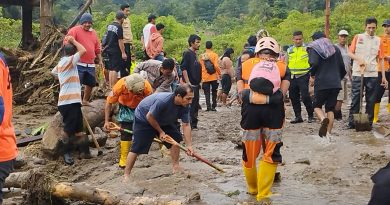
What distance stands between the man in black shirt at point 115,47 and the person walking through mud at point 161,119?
407cm

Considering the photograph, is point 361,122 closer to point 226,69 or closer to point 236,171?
point 236,171

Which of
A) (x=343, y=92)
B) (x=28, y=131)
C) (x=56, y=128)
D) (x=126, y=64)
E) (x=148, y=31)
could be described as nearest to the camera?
(x=56, y=128)

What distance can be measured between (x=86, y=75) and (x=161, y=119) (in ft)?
10.4

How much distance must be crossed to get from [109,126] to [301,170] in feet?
8.78

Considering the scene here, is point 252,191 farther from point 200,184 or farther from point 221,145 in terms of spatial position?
point 221,145

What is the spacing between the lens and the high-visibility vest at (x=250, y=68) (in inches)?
241

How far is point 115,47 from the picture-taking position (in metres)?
11.2

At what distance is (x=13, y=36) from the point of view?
32594mm

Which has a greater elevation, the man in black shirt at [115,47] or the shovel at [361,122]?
the man in black shirt at [115,47]

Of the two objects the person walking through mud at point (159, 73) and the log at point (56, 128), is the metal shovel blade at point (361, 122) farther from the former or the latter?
the log at point (56, 128)

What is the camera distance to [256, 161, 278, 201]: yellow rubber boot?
5.96 metres

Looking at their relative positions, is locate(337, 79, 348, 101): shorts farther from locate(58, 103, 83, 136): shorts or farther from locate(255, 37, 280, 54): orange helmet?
locate(255, 37, 280, 54): orange helmet

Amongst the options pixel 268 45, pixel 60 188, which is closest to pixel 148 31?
pixel 60 188

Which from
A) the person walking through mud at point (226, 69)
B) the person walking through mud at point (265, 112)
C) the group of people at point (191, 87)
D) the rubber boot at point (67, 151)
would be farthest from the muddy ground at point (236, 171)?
the person walking through mud at point (226, 69)
